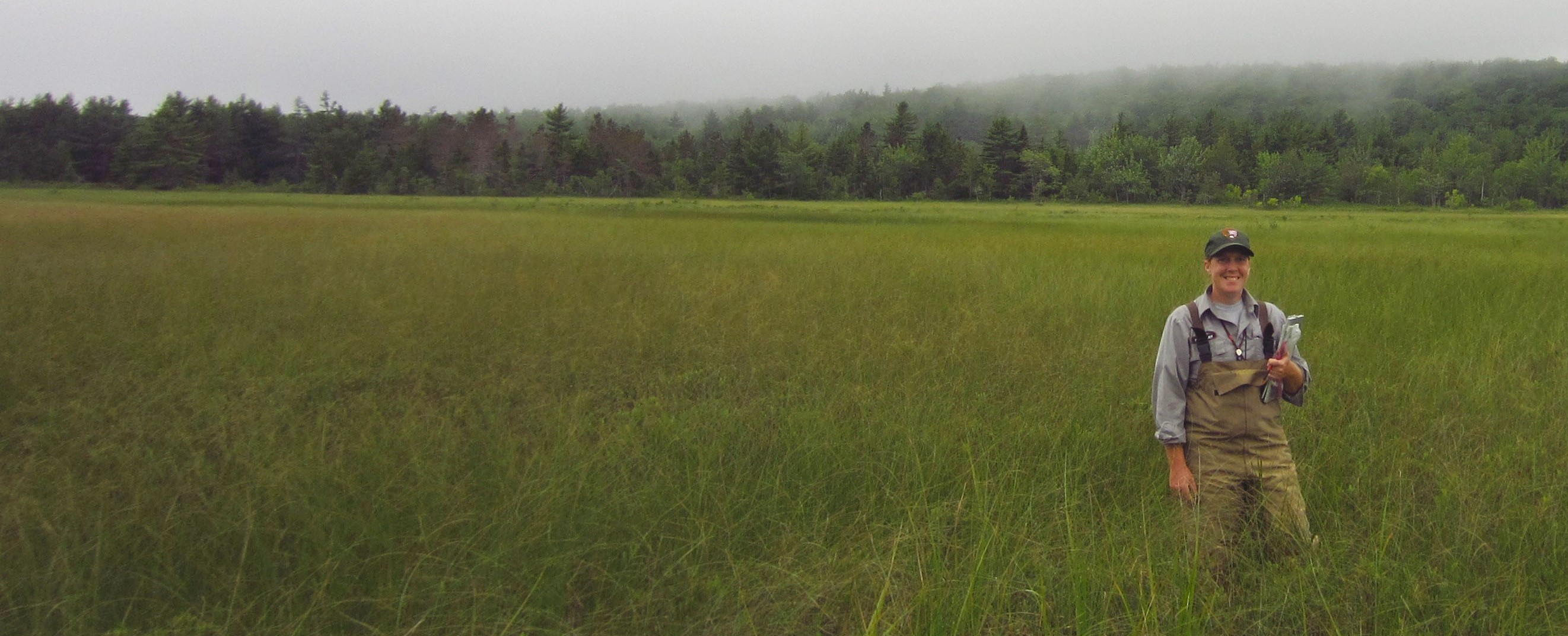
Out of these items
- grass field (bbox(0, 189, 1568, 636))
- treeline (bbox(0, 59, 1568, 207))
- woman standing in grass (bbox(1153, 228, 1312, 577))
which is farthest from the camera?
treeline (bbox(0, 59, 1568, 207))

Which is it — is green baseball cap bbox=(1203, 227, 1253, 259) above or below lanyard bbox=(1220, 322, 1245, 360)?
above

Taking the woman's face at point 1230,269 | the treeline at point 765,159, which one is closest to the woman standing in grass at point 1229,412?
the woman's face at point 1230,269

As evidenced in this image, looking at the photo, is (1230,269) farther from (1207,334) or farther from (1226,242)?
(1207,334)

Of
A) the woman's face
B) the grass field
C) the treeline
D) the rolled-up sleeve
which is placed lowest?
the grass field

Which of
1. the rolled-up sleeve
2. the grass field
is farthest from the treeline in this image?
the rolled-up sleeve

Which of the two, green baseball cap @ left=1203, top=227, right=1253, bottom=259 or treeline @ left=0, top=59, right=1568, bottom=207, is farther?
Result: treeline @ left=0, top=59, right=1568, bottom=207

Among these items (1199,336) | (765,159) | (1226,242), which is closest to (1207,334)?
(1199,336)

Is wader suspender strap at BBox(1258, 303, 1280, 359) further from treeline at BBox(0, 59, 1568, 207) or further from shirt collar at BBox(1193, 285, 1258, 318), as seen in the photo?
treeline at BBox(0, 59, 1568, 207)

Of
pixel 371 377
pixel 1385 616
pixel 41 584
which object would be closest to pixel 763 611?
pixel 1385 616

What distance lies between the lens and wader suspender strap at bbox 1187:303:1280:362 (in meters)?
2.80

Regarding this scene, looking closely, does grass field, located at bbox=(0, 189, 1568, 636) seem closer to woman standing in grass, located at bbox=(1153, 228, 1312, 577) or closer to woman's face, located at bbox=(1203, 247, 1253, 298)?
woman standing in grass, located at bbox=(1153, 228, 1312, 577)

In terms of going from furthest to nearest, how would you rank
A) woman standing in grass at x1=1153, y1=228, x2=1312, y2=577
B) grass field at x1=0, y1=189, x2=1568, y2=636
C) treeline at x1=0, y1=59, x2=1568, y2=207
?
treeline at x1=0, y1=59, x2=1568, y2=207 < woman standing in grass at x1=1153, y1=228, x2=1312, y2=577 < grass field at x1=0, y1=189, x2=1568, y2=636

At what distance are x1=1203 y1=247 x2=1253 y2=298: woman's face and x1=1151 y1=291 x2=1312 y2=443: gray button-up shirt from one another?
2.9 inches

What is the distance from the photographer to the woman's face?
9.05 feet
